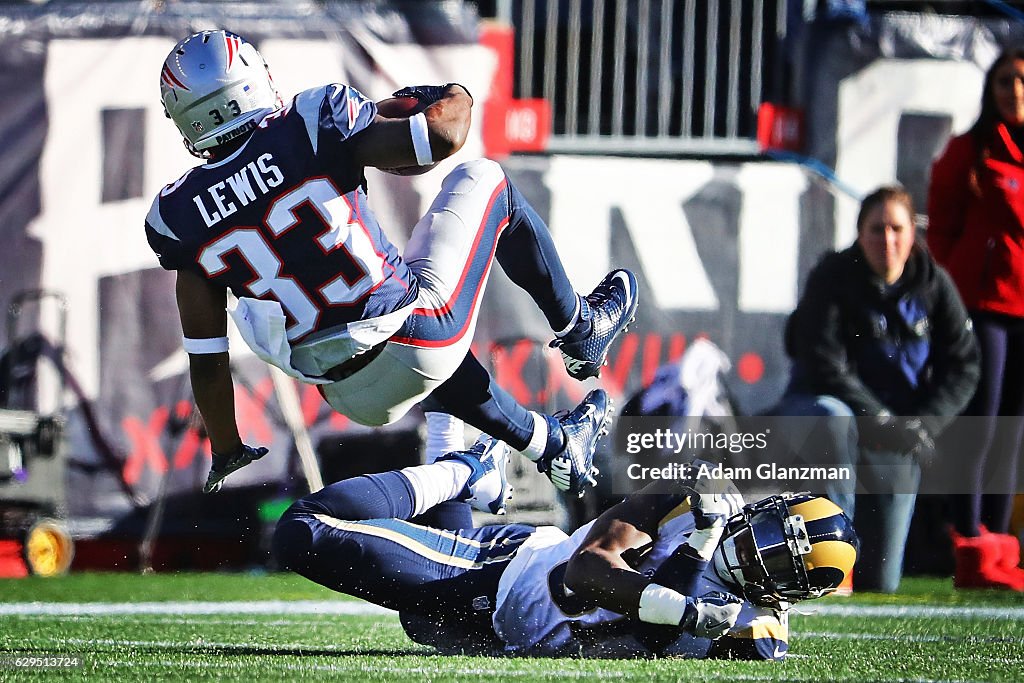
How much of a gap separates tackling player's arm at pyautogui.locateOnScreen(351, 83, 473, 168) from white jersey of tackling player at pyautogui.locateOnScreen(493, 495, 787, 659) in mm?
1187

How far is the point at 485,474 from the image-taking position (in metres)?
4.73

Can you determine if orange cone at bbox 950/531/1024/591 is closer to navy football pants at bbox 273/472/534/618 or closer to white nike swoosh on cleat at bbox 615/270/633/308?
white nike swoosh on cleat at bbox 615/270/633/308

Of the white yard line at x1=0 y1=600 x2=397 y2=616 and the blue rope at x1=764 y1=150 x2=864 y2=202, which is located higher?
the blue rope at x1=764 y1=150 x2=864 y2=202

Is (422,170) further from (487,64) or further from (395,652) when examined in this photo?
(487,64)

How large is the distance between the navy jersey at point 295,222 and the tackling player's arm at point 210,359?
0.07m

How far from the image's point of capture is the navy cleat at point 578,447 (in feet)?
15.2

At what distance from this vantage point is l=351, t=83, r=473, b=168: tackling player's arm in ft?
12.7

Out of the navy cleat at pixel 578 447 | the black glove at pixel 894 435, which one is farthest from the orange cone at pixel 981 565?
the navy cleat at pixel 578 447

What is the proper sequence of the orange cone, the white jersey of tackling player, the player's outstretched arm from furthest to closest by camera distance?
the orange cone, the white jersey of tackling player, the player's outstretched arm

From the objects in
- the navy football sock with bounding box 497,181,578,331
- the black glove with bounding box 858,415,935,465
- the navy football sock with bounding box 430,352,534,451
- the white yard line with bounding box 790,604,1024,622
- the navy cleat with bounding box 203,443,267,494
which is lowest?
the white yard line with bounding box 790,604,1024,622

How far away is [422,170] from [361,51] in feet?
7.63

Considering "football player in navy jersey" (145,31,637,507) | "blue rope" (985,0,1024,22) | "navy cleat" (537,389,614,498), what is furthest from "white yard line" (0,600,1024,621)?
"blue rope" (985,0,1024,22)

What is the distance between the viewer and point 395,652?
4426mm

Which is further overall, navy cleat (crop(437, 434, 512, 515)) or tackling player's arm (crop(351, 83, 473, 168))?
navy cleat (crop(437, 434, 512, 515))
